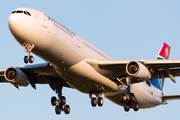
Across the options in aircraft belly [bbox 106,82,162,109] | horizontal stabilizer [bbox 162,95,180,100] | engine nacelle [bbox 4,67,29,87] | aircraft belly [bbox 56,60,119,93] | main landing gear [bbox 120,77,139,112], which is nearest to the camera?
aircraft belly [bbox 56,60,119,93]

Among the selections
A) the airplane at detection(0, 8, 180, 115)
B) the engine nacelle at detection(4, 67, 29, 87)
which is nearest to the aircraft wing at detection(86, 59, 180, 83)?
the airplane at detection(0, 8, 180, 115)

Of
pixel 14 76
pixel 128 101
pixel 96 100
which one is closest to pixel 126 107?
pixel 128 101

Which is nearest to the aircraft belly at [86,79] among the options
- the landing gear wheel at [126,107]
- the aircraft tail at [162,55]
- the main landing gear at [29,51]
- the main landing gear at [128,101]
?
the main landing gear at [128,101]

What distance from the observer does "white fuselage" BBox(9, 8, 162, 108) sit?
92.2ft

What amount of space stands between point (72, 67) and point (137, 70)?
5822 mm

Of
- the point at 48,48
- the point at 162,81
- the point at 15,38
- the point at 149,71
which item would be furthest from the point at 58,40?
the point at 162,81

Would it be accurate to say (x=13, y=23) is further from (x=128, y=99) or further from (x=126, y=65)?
(x=128, y=99)

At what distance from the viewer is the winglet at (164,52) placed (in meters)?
48.1

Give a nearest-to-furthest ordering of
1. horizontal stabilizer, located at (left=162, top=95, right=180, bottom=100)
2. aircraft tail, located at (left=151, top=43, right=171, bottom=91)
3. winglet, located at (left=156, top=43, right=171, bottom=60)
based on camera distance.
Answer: horizontal stabilizer, located at (left=162, top=95, right=180, bottom=100), aircraft tail, located at (left=151, top=43, right=171, bottom=91), winglet, located at (left=156, top=43, right=171, bottom=60)

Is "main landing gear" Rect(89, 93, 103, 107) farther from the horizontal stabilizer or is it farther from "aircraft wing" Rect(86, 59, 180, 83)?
the horizontal stabilizer

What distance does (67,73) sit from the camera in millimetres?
31641

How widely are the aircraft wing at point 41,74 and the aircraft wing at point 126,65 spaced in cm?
471

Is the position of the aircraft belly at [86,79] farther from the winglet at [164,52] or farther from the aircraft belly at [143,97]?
the winglet at [164,52]

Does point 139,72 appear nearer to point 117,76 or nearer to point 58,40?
point 117,76
